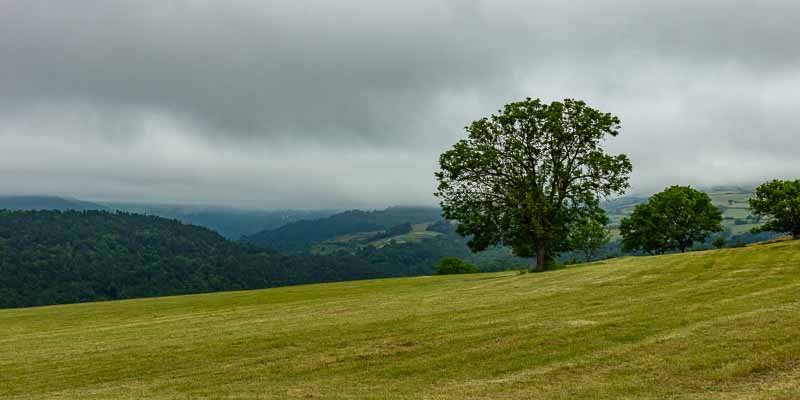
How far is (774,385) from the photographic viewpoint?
13.1m

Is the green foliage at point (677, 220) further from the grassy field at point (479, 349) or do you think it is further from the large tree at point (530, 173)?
the grassy field at point (479, 349)

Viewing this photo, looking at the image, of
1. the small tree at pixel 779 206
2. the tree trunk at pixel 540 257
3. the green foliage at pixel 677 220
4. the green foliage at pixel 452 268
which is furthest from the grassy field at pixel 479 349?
the green foliage at pixel 452 268

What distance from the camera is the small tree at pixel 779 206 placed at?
8388 cm

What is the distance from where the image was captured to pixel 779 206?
84.6 m

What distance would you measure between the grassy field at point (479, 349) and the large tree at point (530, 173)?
2266 cm

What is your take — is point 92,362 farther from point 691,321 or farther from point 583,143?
point 583,143

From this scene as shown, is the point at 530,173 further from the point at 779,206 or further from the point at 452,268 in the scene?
the point at 452,268

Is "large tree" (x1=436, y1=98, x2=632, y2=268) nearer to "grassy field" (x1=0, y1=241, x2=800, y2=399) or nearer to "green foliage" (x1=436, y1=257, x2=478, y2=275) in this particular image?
"grassy field" (x1=0, y1=241, x2=800, y2=399)

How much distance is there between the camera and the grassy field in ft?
49.8

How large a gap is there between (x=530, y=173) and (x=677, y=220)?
164 feet

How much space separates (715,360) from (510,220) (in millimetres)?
42077

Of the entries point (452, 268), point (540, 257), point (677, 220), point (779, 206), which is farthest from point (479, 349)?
point (452, 268)

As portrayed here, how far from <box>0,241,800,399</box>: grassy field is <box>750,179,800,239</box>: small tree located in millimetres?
59591

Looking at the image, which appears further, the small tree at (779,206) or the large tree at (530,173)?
the small tree at (779,206)
